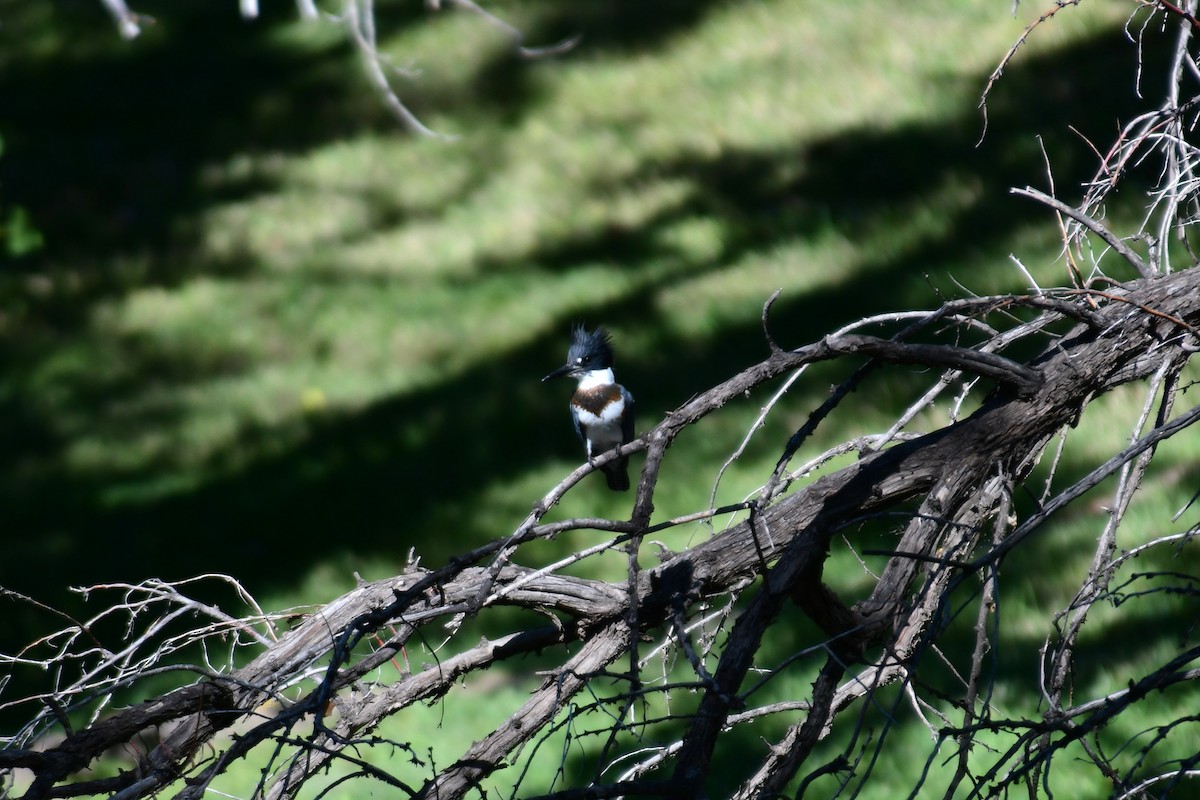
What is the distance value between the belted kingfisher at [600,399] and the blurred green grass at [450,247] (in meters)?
0.38

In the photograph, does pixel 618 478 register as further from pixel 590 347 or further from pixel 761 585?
pixel 761 585

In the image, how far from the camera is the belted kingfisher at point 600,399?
388 cm

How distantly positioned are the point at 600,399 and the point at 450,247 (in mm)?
1986

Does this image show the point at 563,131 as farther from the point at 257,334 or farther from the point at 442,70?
the point at 257,334

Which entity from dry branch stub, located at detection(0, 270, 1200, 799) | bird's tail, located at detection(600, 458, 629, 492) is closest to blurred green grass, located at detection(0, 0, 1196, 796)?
bird's tail, located at detection(600, 458, 629, 492)

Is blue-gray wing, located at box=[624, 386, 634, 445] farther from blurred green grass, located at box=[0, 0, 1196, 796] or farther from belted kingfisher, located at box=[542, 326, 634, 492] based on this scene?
blurred green grass, located at box=[0, 0, 1196, 796]

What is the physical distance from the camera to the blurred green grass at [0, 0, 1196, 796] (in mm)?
4551

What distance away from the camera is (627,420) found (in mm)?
4023

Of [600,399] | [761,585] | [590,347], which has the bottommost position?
[600,399]

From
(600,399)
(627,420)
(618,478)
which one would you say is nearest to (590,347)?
(600,399)

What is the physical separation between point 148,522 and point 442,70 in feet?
10.1

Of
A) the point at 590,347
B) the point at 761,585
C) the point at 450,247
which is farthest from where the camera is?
the point at 450,247

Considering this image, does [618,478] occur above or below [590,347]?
below

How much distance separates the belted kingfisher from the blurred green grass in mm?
377
